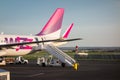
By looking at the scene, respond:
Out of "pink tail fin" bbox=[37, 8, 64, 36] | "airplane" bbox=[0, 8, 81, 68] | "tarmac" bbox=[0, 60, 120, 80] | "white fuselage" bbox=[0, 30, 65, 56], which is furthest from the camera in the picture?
"pink tail fin" bbox=[37, 8, 64, 36]

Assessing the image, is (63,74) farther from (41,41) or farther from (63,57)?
(41,41)

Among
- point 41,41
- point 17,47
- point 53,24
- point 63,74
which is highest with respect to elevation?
point 53,24

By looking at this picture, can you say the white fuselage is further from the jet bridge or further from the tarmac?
the tarmac

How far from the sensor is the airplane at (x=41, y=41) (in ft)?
104

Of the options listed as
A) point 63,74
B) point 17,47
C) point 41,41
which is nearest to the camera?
point 63,74

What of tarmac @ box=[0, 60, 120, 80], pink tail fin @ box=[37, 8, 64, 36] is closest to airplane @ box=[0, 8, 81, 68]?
pink tail fin @ box=[37, 8, 64, 36]

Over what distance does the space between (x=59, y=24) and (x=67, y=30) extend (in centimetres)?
192

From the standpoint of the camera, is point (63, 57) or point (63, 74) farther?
point (63, 57)

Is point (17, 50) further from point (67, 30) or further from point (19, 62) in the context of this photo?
point (67, 30)

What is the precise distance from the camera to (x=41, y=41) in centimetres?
3058

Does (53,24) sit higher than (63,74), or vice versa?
(53,24)

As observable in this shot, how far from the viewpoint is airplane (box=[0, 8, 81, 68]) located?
31720 millimetres

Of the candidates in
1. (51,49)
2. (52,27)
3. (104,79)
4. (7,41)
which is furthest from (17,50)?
(104,79)

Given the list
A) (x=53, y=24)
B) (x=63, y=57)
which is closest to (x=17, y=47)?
(x=53, y=24)
